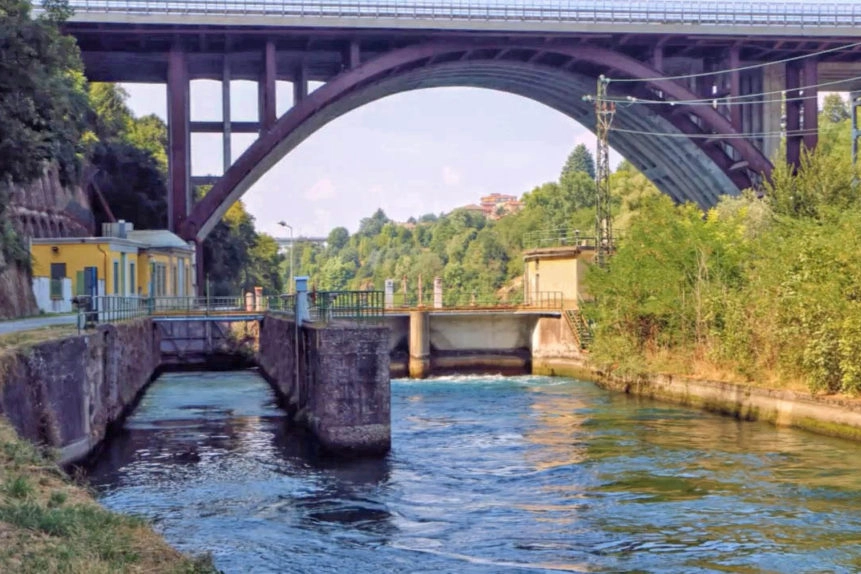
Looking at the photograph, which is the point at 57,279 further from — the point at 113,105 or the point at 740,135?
the point at 113,105

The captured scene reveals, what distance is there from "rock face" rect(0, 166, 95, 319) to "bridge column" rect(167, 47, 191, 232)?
18.4 feet

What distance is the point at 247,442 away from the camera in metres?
30.4

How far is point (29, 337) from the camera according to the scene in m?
25.4

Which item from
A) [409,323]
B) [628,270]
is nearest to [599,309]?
[628,270]

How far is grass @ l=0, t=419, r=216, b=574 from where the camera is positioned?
33.2 ft

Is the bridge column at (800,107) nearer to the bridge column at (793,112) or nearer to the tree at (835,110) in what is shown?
the bridge column at (793,112)

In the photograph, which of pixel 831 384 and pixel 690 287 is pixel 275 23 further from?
pixel 831 384

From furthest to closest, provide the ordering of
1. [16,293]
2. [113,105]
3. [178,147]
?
[113,105] < [178,147] < [16,293]

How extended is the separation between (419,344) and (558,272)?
28.3 feet

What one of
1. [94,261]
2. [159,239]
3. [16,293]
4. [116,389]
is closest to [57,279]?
[94,261]

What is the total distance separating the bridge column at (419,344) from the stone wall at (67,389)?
22033 mm

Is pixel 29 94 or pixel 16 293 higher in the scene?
pixel 29 94

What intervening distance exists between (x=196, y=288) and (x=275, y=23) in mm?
15244

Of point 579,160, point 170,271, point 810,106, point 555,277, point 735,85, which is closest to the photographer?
point 555,277
